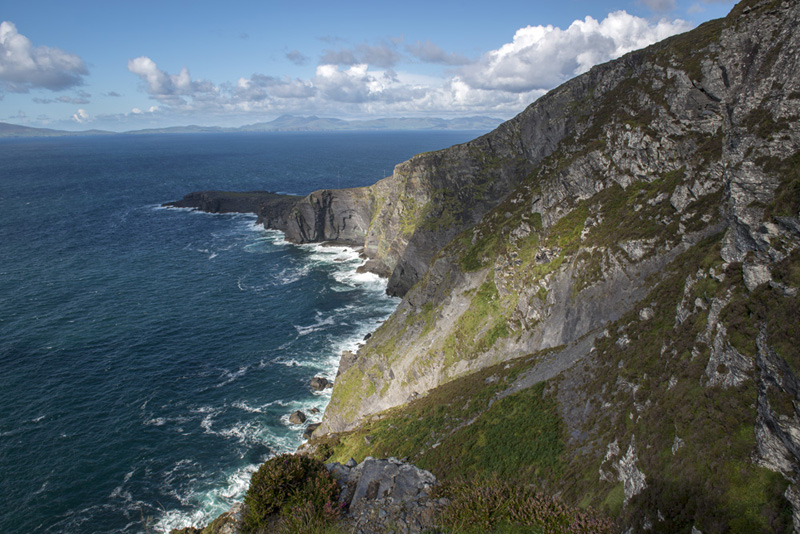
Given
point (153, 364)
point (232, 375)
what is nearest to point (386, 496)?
point (232, 375)

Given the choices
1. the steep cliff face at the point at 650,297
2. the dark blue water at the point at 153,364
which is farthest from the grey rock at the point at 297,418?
the steep cliff face at the point at 650,297

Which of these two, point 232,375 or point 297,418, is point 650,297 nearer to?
point 297,418

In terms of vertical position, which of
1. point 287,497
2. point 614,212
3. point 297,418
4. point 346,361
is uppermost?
point 614,212

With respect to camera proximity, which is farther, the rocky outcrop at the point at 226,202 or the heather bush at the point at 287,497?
the rocky outcrop at the point at 226,202

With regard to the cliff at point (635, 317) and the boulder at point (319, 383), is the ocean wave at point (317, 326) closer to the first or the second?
the boulder at point (319, 383)

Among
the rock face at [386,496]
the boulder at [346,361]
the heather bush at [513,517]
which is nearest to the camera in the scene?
the heather bush at [513,517]

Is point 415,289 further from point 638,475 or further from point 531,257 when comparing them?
point 638,475

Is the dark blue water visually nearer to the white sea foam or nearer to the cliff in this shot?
the white sea foam

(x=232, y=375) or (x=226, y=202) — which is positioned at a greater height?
(x=226, y=202)
